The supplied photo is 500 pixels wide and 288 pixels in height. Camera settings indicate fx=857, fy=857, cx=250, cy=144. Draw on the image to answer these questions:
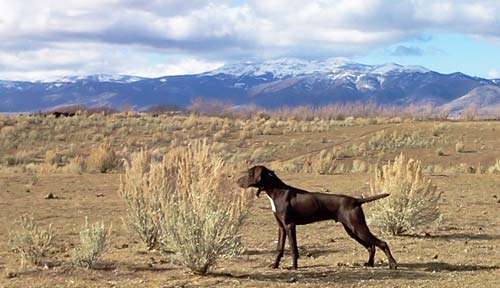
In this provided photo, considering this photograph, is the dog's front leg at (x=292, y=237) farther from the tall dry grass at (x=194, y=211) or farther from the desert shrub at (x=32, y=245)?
the desert shrub at (x=32, y=245)

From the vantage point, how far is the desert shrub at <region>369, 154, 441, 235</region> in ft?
49.3

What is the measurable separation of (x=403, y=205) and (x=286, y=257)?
3.19 m

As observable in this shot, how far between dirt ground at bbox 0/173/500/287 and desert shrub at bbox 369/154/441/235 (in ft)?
0.95

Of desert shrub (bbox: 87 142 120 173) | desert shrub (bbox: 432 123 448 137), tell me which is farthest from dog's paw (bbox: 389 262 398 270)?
desert shrub (bbox: 432 123 448 137)

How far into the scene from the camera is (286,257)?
12.9 m

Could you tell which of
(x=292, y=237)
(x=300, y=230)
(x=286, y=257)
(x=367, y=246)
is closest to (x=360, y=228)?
(x=367, y=246)

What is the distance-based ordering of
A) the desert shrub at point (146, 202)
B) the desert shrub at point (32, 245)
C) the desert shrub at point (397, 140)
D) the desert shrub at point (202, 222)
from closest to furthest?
the desert shrub at point (202, 222), the desert shrub at point (32, 245), the desert shrub at point (146, 202), the desert shrub at point (397, 140)

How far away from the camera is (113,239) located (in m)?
15.1

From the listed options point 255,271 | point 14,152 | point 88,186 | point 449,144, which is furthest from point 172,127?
Result: point 255,271

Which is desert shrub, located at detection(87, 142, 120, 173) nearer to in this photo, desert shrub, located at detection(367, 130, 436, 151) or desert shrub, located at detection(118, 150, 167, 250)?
→ desert shrub, located at detection(367, 130, 436, 151)

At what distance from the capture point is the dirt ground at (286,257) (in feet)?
36.3

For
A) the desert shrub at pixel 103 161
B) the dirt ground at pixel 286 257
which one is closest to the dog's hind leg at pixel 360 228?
the dirt ground at pixel 286 257

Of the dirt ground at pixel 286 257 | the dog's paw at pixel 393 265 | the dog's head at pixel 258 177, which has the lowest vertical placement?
the dirt ground at pixel 286 257

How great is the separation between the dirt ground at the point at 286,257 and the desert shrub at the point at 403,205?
11.4 inches
